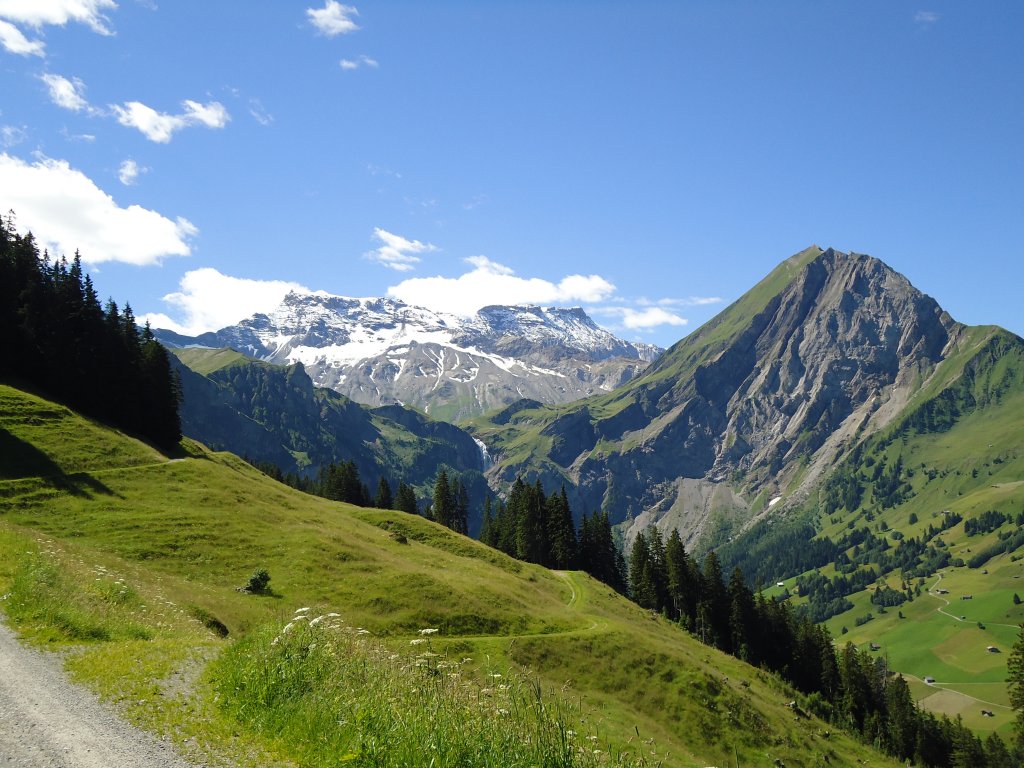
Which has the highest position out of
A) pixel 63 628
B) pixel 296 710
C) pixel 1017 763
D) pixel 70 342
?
pixel 70 342

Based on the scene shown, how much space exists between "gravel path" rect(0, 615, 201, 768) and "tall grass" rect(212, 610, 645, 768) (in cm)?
187

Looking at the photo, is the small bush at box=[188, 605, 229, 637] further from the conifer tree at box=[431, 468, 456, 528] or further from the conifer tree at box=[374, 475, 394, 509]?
the conifer tree at box=[374, 475, 394, 509]

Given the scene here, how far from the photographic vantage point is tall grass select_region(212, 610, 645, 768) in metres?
10.3

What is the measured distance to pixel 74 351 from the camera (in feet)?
280

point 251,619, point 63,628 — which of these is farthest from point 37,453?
point 63,628

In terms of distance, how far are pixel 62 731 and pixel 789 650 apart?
115 metres

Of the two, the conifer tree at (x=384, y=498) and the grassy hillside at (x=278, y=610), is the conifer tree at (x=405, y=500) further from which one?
the grassy hillside at (x=278, y=610)

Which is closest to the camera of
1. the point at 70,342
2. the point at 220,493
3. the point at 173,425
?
the point at 220,493

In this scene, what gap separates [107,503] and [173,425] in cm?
3801

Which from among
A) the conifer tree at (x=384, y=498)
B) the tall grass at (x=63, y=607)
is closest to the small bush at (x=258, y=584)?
the tall grass at (x=63, y=607)

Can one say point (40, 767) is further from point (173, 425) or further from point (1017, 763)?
point (1017, 763)

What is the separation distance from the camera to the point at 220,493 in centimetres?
6738

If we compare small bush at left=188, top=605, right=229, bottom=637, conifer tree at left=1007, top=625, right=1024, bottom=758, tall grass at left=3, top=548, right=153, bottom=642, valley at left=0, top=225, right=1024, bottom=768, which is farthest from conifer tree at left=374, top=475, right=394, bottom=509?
tall grass at left=3, top=548, right=153, bottom=642

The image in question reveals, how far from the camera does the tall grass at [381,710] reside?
33.8 feet
